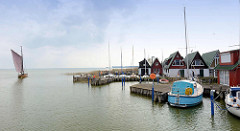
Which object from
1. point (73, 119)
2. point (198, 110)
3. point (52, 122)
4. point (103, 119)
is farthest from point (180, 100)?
point (52, 122)

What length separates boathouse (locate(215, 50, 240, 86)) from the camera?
24016 mm

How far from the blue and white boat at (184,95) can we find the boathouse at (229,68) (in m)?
8.91

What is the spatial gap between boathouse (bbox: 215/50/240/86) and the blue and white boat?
891 cm

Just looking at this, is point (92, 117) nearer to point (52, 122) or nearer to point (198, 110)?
point (52, 122)

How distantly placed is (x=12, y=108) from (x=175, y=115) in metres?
22.2

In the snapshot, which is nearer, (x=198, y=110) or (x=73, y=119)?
(x=73, y=119)

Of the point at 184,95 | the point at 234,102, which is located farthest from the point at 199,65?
the point at 234,102

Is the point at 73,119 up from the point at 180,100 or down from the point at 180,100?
down

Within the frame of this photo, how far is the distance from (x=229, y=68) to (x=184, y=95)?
40.7ft

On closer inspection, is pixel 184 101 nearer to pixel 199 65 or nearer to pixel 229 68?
pixel 229 68

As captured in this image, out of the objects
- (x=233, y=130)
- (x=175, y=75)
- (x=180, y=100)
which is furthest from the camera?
(x=175, y=75)

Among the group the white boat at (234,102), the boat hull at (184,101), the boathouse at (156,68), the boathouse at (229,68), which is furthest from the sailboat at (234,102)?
the boathouse at (156,68)

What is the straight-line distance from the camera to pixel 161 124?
14.8 metres

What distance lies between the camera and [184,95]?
743 inches
